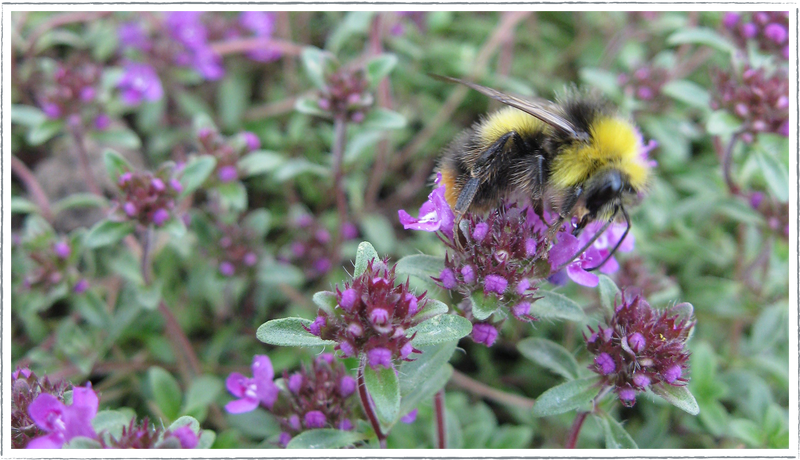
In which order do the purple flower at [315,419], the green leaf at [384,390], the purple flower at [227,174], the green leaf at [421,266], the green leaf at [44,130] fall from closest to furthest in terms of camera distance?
the green leaf at [384,390], the green leaf at [421,266], the purple flower at [315,419], the purple flower at [227,174], the green leaf at [44,130]

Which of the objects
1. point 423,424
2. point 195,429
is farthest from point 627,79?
point 195,429

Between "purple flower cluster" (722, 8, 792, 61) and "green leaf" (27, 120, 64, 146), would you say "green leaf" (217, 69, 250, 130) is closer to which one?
"green leaf" (27, 120, 64, 146)

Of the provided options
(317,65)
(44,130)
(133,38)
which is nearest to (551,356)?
(317,65)

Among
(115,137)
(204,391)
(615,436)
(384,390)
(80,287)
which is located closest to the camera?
(384,390)

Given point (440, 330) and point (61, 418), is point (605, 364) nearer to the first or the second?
point (440, 330)

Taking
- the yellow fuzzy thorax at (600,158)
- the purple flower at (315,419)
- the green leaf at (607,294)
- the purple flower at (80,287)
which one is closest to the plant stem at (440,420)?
the purple flower at (315,419)

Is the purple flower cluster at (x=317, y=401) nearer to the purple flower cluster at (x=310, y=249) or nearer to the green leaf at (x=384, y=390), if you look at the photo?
the green leaf at (x=384, y=390)

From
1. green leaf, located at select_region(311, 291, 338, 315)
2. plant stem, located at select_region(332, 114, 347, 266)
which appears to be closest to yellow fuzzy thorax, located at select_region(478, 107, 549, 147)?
green leaf, located at select_region(311, 291, 338, 315)
